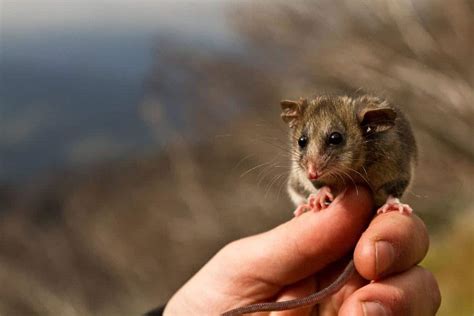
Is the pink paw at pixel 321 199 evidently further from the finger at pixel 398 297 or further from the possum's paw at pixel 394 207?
the finger at pixel 398 297

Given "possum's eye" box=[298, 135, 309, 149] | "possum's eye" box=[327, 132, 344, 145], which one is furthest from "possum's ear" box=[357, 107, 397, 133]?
"possum's eye" box=[298, 135, 309, 149]

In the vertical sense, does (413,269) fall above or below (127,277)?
above

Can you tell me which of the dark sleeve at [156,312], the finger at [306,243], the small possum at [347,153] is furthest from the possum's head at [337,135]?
the dark sleeve at [156,312]

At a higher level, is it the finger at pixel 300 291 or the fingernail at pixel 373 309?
the fingernail at pixel 373 309

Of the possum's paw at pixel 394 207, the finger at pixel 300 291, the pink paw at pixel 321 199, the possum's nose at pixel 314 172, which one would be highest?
the possum's nose at pixel 314 172

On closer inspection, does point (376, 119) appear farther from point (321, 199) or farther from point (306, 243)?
point (306, 243)

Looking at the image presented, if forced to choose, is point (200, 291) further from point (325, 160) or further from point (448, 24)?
point (448, 24)

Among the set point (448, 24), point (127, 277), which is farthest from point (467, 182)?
point (127, 277)

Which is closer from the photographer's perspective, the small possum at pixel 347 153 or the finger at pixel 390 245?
the finger at pixel 390 245
